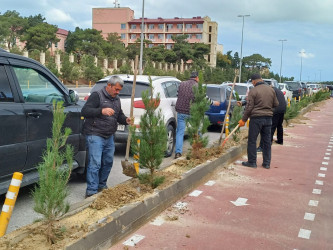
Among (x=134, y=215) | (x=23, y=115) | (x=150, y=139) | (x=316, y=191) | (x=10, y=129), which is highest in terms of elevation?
(x=23, y=115)

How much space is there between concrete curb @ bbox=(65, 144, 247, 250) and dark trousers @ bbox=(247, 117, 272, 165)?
168cm

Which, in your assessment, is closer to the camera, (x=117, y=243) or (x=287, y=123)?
(x=117, y=243)

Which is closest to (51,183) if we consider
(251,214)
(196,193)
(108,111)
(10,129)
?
(10,129)

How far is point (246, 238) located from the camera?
14.4 feet

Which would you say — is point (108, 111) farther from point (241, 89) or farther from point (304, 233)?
point (241, 89)

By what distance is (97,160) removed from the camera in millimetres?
5133

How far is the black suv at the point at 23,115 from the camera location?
440 cm

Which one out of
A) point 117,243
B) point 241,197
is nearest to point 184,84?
point 241,197

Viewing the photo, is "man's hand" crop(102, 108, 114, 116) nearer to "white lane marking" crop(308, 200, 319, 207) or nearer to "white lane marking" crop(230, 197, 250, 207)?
"white lane marking" crop(230, 197, 250, 207)

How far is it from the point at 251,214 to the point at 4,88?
3431 millimetres

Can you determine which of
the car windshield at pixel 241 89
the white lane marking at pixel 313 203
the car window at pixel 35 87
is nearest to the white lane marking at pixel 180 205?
the white lane marking at pixel 313 203

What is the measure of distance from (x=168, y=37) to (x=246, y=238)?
10485 cm

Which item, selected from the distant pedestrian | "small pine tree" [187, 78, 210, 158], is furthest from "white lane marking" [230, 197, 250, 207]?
the distant pedestrian

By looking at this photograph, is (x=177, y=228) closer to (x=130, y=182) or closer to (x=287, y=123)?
(x=130, y=182)
